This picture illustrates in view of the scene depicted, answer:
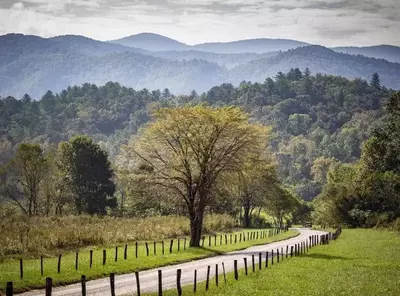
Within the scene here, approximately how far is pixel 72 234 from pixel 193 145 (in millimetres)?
15183

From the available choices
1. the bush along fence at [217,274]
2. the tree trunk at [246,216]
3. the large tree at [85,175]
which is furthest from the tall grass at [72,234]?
the tree trunk at [246,216]

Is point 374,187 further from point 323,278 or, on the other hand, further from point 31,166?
point 323,278

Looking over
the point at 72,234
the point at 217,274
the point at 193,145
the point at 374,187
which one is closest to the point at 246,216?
the point at 374,187

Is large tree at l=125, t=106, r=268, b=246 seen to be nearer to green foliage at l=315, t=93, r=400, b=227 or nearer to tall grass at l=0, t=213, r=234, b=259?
tall grass at l=0, t=213, r=234, b=259

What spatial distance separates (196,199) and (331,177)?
219 ft

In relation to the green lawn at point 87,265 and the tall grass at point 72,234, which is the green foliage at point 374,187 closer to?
the tall grass at point 72,234

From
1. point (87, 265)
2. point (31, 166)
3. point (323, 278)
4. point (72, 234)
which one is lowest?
point (323, 278)

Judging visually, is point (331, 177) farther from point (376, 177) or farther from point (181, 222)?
point (181, 222)

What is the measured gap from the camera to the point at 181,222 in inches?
2817

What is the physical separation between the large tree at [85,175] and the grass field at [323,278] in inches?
2347

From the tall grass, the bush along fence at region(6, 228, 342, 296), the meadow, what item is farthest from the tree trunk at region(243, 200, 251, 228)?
the meadow

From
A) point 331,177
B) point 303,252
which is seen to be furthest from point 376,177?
point 303,252

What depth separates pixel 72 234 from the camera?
49094 mm

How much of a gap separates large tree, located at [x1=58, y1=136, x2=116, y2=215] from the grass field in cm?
5963
